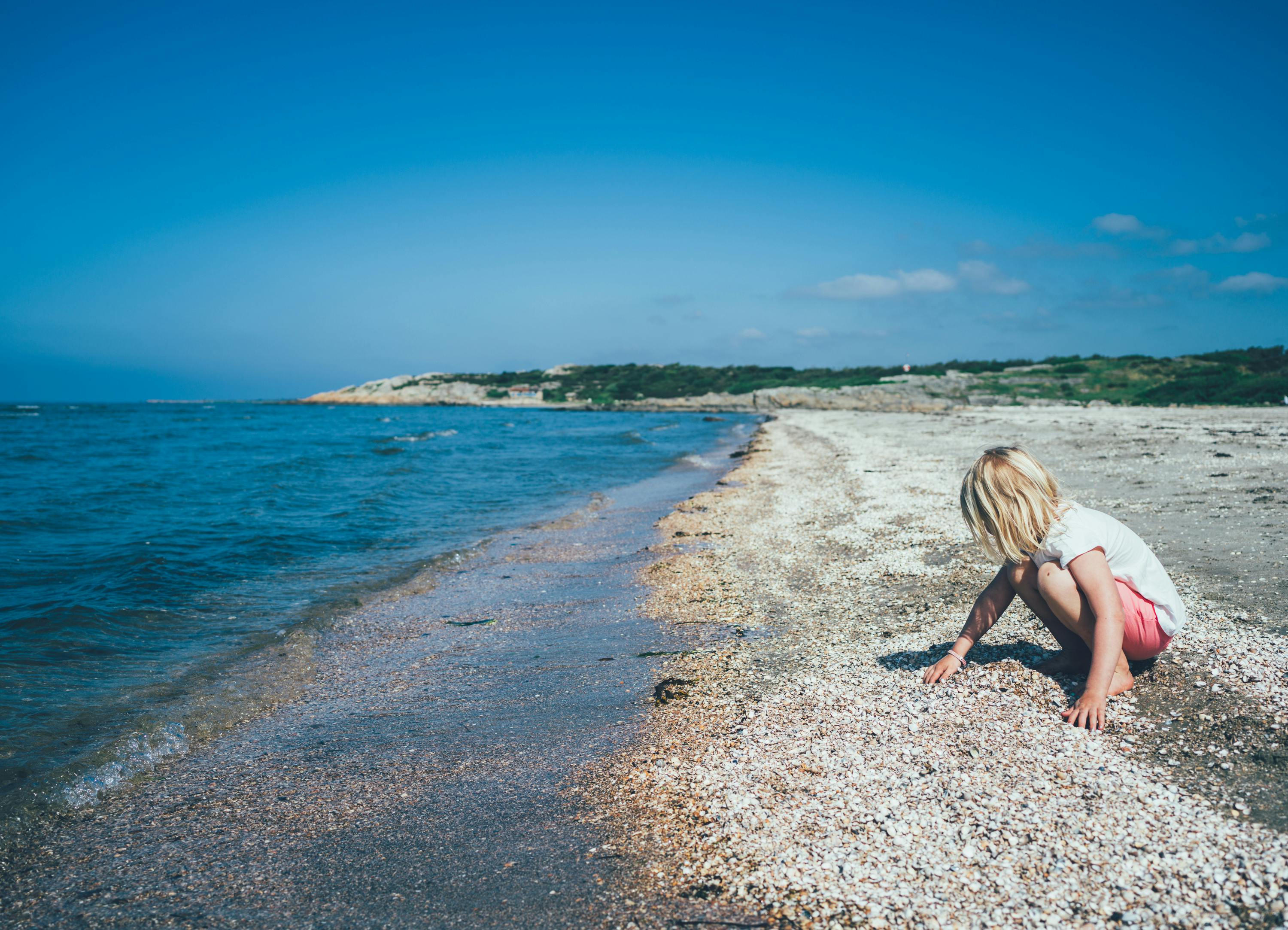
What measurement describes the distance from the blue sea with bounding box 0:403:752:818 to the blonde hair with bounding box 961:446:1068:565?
17.2ft

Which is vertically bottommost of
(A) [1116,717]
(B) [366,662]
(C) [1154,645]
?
(B) [366,662]

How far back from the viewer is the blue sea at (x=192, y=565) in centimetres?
484

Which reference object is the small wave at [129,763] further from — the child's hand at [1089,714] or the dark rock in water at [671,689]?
the child's hand at [1089,714]

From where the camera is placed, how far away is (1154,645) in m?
3.76

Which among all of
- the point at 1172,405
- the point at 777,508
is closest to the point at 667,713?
the point at 777,508

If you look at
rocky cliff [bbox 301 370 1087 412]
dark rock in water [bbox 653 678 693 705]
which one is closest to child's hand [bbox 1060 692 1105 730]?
dark rock in water [bbox 653 678 693 705]

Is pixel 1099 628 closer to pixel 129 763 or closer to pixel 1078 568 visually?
pixel 1078 568

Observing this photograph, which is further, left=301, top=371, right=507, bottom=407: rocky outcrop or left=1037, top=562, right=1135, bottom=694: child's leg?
left=301, top=371, right=507, bottom=407: rocky outcrop

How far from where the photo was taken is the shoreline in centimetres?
249

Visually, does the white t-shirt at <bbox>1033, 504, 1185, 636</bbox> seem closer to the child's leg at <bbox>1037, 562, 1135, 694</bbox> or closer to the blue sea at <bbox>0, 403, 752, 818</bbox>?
the child's leg at <bbox>1037, 562, 1135, 694</bbox>

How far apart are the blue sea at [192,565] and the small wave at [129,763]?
14 millimetres

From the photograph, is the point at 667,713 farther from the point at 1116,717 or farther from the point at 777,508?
the point at 777,508

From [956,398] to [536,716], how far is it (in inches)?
2020

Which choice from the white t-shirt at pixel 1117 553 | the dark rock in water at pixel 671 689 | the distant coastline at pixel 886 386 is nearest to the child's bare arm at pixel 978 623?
the white t-shirt at pixel 1117 553
